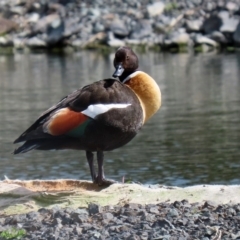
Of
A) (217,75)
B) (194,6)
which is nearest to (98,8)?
(194,6)

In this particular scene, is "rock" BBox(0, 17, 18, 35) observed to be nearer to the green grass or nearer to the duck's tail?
the duck's tail

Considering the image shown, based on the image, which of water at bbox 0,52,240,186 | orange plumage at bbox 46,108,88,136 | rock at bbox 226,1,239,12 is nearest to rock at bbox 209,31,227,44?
rock at bbox 226,1,239,12

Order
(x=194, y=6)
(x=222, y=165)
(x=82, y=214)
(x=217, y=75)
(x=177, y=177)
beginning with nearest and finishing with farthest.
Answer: (x=82, y=214) → (x=177, y=177) → (x=222, y=165) → (x=217, y=75) → (x=194, y=6)

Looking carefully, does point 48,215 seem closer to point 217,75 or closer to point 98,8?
point 217,75

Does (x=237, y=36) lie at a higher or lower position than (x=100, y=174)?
lower

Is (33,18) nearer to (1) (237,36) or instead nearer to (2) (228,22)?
(2) (228,22)

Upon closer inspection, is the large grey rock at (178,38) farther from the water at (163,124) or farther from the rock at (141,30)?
the water at (163,124)

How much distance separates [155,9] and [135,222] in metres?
36.5

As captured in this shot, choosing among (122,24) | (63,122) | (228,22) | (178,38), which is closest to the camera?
(63,122)

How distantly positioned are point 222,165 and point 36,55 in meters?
27.9

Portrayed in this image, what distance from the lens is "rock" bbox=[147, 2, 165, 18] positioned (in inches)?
1704

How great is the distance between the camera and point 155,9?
43.5 metres

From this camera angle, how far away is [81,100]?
9000mm

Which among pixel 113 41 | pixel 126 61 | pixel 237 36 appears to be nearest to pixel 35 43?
pixel 113 41
